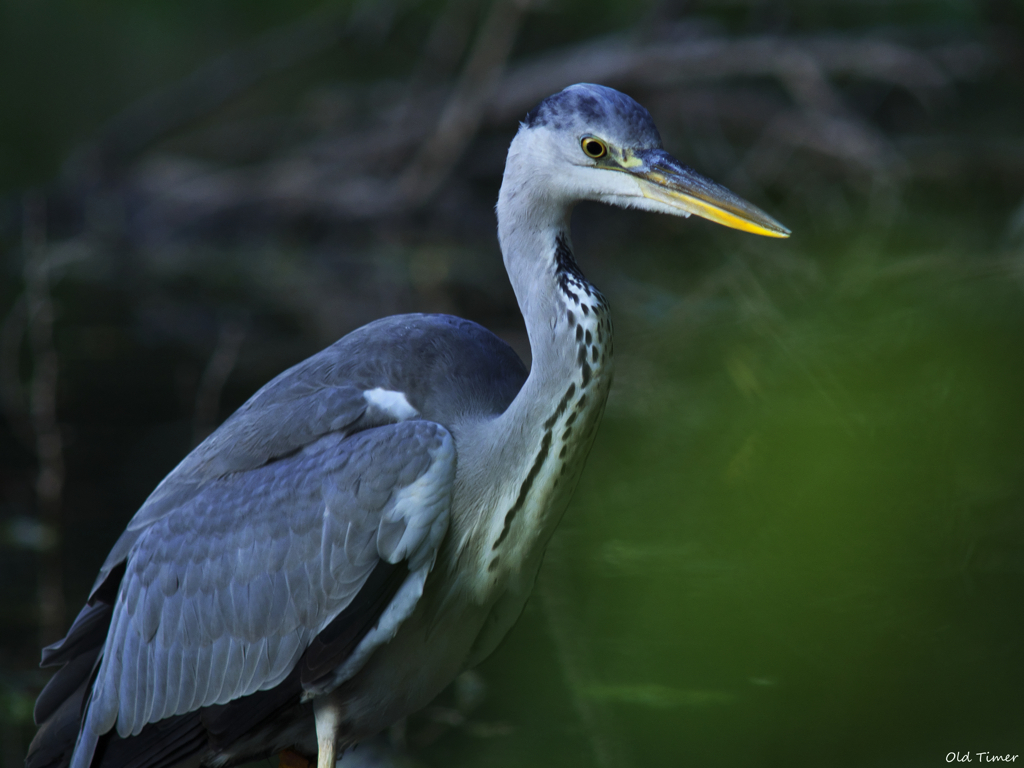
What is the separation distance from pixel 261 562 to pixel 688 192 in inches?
54.5

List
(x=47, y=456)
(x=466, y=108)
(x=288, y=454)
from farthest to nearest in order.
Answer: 1. (x=466, y=108)
2. (x=47, y=456)
3. (x=288, y=454)

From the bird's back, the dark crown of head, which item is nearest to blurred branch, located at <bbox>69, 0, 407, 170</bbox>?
the bird's back

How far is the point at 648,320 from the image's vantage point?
8.06 m

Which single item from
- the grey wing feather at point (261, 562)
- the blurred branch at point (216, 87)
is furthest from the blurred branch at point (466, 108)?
the grey wing feather at point (261, 562)

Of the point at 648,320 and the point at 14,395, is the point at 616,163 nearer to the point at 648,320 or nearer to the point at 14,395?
the point at 14,395

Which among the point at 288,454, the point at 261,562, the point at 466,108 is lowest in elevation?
the point at 261,562

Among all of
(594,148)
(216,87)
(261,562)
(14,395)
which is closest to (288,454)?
(261,562)

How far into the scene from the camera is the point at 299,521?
2.76 meters

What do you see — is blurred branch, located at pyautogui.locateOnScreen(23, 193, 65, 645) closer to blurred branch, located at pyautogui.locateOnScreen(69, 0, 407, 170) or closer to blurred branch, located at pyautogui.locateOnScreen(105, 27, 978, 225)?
blurred branch, located at pyautogui.locateOnScreen(105, 27, 978, 225)

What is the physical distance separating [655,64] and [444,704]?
278 inches

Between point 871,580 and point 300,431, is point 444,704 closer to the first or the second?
point 300,431

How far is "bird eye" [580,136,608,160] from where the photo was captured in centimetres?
277

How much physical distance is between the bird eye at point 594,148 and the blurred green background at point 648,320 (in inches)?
27.2

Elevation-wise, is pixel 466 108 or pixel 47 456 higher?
pixel 466 108
